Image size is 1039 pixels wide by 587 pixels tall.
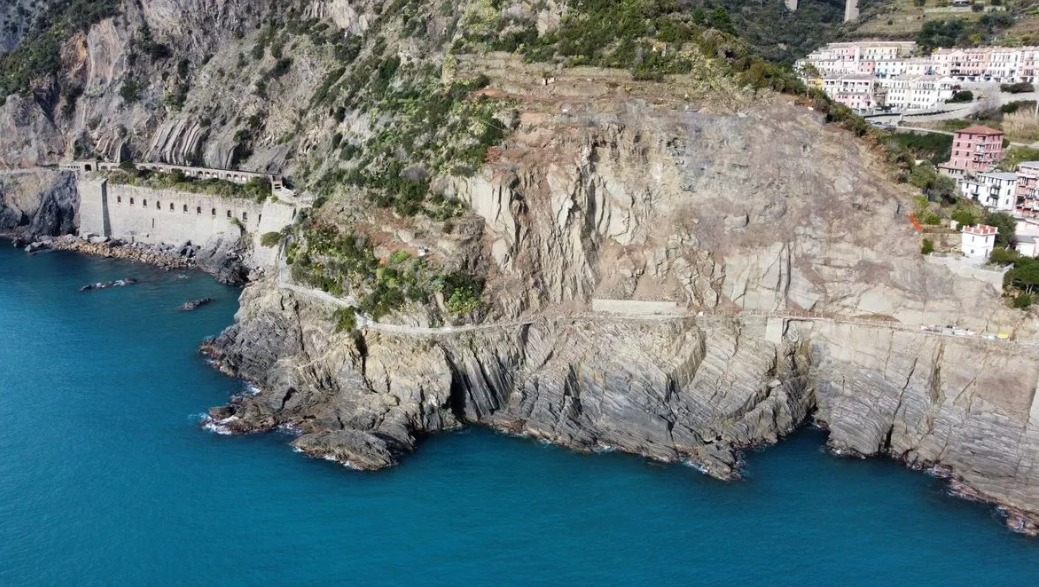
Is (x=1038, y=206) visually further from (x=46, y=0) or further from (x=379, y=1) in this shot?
(x=46, y=0)

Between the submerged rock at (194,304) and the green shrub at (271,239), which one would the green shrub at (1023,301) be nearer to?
the green shrub at (271,239)

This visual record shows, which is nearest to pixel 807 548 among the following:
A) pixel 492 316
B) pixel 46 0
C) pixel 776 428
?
pixel 776 428

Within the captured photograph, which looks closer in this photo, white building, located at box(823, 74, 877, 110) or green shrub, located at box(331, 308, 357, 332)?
green shrub, located at box(331, 308, 357, 332)

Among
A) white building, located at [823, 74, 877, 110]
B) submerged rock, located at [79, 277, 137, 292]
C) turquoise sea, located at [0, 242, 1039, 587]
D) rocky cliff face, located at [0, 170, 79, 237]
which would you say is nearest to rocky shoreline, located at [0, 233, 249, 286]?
rocky cliff face, located at [0, 170, 79, 237]

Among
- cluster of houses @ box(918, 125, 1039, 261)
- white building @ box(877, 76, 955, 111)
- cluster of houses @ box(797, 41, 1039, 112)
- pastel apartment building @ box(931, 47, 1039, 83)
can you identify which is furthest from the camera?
cluster of houses @ box(797, 41, 1039, 112)

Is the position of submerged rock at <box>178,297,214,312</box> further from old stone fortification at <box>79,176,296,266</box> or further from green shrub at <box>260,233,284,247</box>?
green shrub at <box>260,233,284,247</box>

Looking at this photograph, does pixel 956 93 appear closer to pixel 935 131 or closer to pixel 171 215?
pixel 935 131
